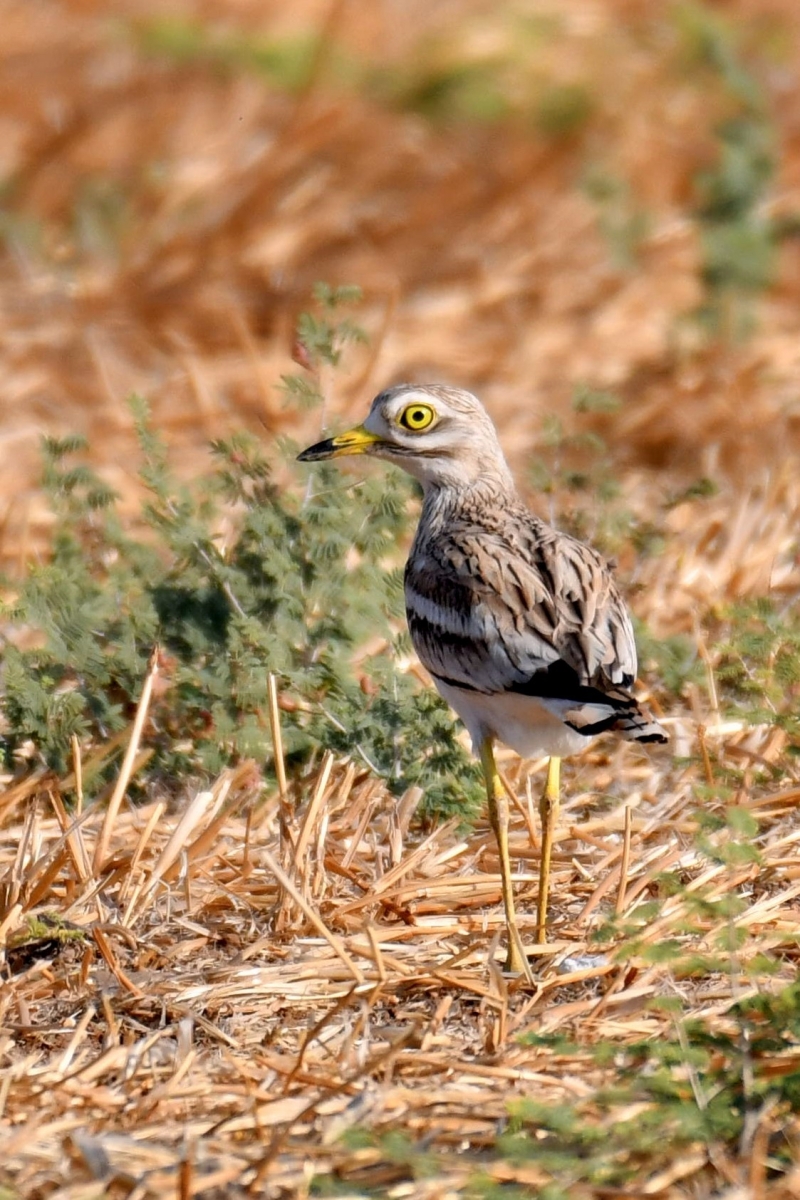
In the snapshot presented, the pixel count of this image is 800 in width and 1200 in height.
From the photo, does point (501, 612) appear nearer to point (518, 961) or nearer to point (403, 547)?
point (518, 961)

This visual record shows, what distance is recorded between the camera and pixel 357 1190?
2.78m

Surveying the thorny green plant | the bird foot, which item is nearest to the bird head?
the thorny green plant

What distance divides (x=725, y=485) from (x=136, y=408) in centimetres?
273

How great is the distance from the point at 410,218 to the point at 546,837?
556 cm

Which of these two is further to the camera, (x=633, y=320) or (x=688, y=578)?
(x=633, y=320)

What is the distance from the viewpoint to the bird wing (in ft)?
12.1

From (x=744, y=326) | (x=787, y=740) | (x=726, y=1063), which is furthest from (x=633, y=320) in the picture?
(x=726, y=1063)

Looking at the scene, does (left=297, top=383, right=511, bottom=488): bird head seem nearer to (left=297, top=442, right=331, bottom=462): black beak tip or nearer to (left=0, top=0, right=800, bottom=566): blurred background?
(left=297, top=442, right=331, bottom=462): black beak tip

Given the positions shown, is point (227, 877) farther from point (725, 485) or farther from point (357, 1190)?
point (725, 485)


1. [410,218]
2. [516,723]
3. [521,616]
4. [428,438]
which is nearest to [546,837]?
[516,723]

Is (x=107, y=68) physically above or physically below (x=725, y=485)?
above

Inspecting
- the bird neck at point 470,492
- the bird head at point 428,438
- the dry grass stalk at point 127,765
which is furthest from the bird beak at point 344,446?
the dry grass stalk at point 127,765

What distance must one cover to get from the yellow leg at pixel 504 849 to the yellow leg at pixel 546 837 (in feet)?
0.18

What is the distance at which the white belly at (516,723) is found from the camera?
3787 millimetres
